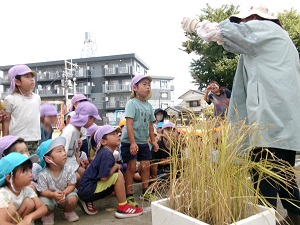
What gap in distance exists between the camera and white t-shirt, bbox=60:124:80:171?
2626 mm

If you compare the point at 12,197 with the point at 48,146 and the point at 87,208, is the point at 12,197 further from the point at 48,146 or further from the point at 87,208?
the point at 87,208

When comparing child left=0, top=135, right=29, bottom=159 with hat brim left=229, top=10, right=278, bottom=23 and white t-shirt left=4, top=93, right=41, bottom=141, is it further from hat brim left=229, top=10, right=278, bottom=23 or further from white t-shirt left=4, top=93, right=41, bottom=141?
hat brim left=229, top=10, right=278, bottom=23

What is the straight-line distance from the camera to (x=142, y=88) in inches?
115

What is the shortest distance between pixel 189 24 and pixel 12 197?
1.81 m

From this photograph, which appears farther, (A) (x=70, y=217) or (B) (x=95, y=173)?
(B) (x=95, y=173)

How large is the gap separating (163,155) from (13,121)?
197 centimetres

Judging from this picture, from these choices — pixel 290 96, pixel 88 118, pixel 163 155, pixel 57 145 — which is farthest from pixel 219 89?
pixel 57 145

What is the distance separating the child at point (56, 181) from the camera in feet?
7.13

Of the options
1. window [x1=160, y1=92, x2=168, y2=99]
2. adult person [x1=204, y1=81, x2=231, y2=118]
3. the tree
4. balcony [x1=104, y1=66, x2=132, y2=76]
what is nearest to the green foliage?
the tree

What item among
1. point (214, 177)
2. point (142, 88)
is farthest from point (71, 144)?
point (214, 177)

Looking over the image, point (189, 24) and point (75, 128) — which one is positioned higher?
point (189, 24)

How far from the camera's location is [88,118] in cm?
287

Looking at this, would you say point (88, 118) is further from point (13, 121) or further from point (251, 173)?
point (251, 173)

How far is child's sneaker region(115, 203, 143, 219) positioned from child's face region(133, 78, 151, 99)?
4.07 feet
